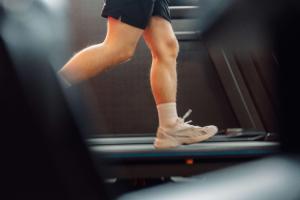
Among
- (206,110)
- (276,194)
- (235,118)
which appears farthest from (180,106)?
(276,194)

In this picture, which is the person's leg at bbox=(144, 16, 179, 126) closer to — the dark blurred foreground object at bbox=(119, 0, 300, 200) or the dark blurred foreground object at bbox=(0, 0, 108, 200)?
the dark blurred foreground object at bbox=(119, 0, 300, 200)

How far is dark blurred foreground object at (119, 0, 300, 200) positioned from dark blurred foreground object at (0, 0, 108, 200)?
0.44ft

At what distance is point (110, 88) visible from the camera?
3.02 meters

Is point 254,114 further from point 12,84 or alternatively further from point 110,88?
point 12,84

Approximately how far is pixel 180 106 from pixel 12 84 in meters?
2.44

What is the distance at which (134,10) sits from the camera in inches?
91.5

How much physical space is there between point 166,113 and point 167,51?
0.34 metres

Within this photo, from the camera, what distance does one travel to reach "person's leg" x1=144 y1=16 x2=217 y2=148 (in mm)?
2539

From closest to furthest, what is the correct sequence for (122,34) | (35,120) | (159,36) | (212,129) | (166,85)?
→ (35,120)
(122,34)
(159,36)
(166,85)
(212,129)

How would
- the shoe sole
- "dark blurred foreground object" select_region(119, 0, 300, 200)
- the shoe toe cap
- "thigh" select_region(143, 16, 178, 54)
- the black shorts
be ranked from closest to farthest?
"dark blurred foreground object" select_region(119, 0, 300, 200) → the black shorts → "thigh" select_region(143, 16, 178, 54) → the shoe sole → the shoe toe cap

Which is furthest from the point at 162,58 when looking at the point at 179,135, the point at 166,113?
the point at 179,135

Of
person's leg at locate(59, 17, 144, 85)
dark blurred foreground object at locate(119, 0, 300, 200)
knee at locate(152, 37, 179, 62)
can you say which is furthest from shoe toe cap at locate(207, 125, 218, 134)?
dark blurred foreground object at locate(119, 0, 300, 200)

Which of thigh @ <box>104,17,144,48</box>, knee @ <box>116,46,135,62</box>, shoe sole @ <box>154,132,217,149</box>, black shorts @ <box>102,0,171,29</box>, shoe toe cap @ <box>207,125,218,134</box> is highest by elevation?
black shorts @ <box>102,0,171,29</box>

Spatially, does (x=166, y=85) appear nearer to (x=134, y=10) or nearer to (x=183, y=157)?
(x=183, y=157)
